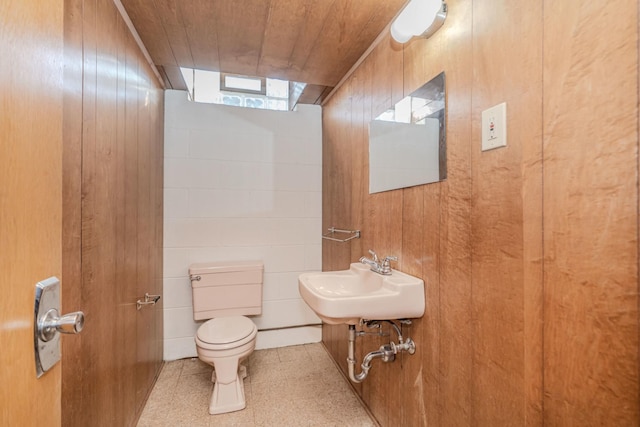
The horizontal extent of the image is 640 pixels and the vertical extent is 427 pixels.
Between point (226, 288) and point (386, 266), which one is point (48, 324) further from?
point (226, 288)

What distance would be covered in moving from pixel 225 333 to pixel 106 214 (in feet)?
3.42

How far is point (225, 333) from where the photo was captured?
1.90m

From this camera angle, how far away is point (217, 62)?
6.51 ft

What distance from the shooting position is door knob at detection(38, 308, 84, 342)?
1.75 ft

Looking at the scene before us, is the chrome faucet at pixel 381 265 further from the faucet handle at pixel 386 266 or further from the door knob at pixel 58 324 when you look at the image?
the door knob at pixel 58 324

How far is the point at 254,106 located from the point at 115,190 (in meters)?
1.46

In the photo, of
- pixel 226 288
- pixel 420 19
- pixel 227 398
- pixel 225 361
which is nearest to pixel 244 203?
pixel 226 288

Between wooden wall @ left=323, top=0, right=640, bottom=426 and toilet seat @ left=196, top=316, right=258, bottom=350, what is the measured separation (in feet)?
3.36

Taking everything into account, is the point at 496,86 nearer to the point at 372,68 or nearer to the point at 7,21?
the point at 372,68

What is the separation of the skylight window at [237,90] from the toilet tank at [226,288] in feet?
4.45

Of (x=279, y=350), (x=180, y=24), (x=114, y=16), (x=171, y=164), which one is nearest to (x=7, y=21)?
(x=114, y=16)

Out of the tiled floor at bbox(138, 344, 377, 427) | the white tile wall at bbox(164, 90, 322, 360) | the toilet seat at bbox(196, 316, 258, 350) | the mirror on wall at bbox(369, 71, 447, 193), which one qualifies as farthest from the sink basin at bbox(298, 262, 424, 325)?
the white tile wall at bbox(164, 90, 322, 360)

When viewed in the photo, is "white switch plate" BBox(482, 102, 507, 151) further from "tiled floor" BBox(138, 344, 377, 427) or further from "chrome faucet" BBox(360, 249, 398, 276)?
"tiled floor" BBox(138, 344, 377, 427)

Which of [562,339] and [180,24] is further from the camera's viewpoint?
[180,24]
